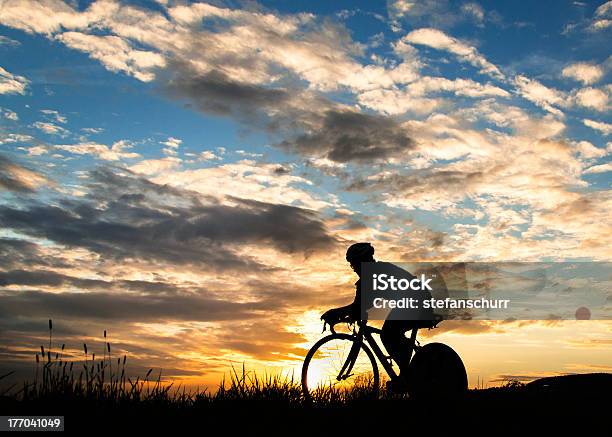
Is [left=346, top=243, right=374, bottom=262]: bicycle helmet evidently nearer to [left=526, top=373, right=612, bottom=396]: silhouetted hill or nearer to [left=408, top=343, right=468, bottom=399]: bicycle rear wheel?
[left=408, top=343, right=468, bottom=399]: bicycle rear wheel

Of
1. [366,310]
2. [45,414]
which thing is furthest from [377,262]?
[45,414]

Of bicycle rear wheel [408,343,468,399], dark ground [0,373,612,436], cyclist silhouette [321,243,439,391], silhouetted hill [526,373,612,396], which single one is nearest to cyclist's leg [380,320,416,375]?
cyclist silhouette [321,243,439,391]

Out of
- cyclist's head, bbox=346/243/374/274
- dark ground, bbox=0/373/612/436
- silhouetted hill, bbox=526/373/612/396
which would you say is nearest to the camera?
dark ground, bbox=0/373/612/436

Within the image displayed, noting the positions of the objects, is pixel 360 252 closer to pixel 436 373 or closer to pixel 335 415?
pixel 436 373

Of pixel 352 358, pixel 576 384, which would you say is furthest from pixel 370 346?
pixel 576 384

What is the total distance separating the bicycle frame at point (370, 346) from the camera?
11320 mm

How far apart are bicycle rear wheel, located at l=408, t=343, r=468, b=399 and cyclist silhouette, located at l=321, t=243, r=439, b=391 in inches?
6.5

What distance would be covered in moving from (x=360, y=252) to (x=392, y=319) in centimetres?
135

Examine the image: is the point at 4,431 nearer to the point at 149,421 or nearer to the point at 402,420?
the point at 149,421

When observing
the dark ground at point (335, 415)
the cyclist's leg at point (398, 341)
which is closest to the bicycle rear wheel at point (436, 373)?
the cyclist's leg at point (398, 341)

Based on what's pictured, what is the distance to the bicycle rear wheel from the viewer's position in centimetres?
1109

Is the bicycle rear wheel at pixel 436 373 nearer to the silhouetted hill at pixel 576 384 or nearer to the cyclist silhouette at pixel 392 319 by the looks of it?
the cyclist silhouette at pixel 392 319

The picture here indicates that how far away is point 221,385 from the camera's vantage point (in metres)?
10.0

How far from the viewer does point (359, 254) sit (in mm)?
11000
